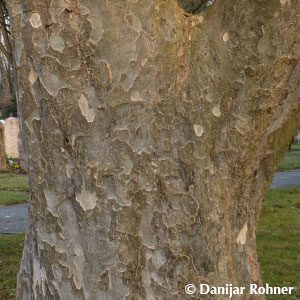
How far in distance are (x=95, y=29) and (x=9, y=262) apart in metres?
3.91

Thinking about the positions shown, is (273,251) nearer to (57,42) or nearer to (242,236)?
(242,236)

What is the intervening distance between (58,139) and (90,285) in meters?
0.56

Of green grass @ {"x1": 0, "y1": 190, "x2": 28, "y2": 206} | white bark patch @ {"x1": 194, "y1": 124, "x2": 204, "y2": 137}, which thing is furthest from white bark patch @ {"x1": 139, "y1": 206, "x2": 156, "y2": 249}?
green grass @ {"x1": 0, "y1": 190, "x2": 28, "y2": 206}

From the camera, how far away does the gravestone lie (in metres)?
17.0

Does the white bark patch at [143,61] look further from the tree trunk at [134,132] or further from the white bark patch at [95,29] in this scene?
the white bark patch at [95,29]

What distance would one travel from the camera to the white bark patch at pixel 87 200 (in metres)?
1.54

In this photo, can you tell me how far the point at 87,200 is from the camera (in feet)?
5.07

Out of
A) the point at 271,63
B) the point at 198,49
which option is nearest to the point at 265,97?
the point at 271,63

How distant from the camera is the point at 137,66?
1550 millimetres

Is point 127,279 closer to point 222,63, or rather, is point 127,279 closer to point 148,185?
point 148,185

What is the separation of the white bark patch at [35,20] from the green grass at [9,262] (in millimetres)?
2930

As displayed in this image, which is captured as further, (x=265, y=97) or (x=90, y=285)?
(x=265, y=97)

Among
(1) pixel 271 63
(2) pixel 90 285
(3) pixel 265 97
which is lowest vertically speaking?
(2) pixel 90 285

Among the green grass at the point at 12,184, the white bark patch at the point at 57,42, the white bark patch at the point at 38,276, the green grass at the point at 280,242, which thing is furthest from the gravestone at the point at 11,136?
the white bark patch at the point at 57,42
